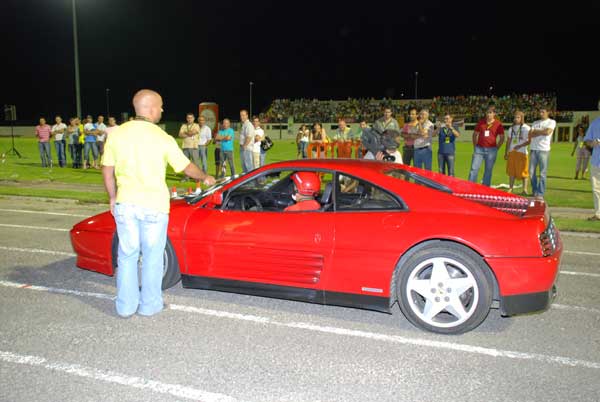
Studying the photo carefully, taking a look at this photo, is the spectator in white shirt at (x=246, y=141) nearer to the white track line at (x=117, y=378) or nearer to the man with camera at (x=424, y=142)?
the man with camera at (x=424, y=142)

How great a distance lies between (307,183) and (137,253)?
165 cm

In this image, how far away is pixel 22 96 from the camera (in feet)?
199

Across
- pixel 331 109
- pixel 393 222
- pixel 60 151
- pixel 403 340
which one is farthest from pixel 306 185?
pixel 331 109

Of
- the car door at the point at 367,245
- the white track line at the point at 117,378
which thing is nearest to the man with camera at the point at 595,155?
the car door at the point at 367,245

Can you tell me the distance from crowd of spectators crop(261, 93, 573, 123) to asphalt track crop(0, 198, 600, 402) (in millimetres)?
49265

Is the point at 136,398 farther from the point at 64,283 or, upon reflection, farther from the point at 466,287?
the point at 64,283

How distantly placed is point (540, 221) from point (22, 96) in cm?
6701

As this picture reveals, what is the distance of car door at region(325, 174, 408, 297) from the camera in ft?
13.5

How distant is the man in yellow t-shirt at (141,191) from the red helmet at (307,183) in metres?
0.99

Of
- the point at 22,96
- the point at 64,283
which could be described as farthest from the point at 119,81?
the point at 64,283

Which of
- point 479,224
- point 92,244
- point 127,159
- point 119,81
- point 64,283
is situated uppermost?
point 119,81

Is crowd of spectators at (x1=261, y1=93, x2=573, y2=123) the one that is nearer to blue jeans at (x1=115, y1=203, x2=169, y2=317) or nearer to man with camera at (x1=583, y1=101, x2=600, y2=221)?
man with camera at (x1=583, y1=101, x2=600, y2=221)

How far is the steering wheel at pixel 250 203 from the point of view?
16.1 feet

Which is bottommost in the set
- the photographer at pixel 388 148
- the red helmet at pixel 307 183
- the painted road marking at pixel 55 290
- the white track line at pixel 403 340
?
the painted road marking at pixel 55 290
